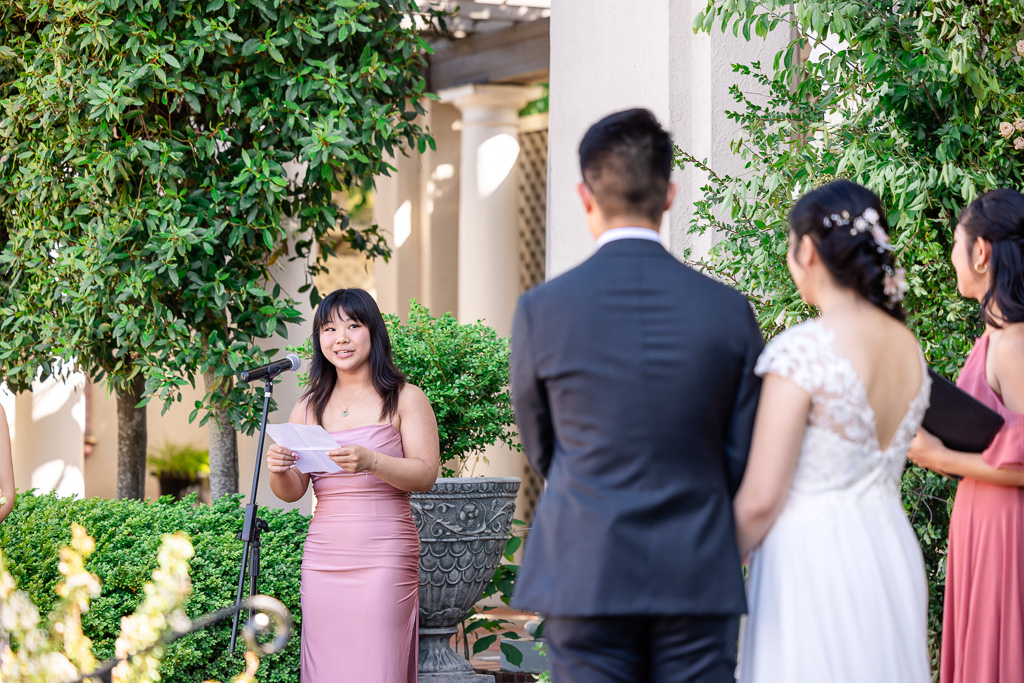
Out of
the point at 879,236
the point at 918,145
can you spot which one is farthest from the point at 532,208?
the point at 879,236

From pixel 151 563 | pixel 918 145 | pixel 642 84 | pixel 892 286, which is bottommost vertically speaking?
pixel 151 563

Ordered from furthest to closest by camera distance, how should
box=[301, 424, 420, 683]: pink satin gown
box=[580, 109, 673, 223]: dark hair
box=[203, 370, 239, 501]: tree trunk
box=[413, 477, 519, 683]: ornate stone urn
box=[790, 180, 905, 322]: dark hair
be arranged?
box=[203, 370, 239, 501]: tree trunk < box=[413, 477, 519, 683]: ornate stone urn < box=[301, 424, 420, 683]: pink satin gown < box=[790, 180, 905, 322]: dark hair < box=[580, 109, 673, 223]: dark hair

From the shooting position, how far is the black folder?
2969mm

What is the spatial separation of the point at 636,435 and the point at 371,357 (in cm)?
223

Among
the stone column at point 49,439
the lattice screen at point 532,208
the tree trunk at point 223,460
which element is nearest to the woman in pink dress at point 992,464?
the tree trunk at point 223,460

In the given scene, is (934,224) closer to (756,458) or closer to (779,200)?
(779,200)

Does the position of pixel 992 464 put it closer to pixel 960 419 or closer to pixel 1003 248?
pixel 960 419

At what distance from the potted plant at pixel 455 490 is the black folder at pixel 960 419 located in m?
2.87

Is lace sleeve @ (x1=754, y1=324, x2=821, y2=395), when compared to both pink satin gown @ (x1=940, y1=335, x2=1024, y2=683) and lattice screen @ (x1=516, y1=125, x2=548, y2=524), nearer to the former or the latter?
pink satin gown @ (x1=940, y1=335, x2=1024, y2=683)

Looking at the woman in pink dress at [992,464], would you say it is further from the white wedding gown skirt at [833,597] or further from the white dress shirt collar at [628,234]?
the white dress shirt collar at [628,234]

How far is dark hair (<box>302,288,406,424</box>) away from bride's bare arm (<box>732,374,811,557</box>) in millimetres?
2111

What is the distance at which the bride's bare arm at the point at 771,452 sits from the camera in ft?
7.89

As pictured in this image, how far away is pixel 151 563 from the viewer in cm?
538

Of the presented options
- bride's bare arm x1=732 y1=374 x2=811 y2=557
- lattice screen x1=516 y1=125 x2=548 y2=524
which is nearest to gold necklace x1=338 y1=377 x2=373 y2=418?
bride's bare arm x1=732 y1=374 x2=811 y2=557
